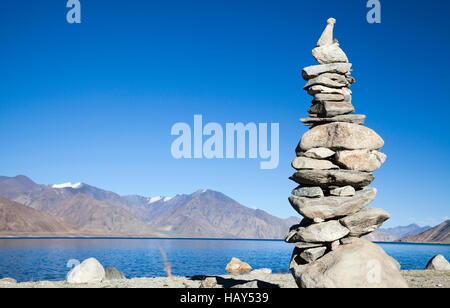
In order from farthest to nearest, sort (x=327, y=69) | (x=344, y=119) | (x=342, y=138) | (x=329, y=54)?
(x=329, y=54) → (x=327, y=69) → (x=344, y=119) → (x=342, y=138)

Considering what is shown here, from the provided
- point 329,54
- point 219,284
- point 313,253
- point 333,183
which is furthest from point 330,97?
point 219,284

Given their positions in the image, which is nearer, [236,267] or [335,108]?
[335,108]

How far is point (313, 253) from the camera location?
15375mm

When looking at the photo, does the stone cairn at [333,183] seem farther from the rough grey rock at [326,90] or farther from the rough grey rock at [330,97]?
the rough grey rock at [326,90]

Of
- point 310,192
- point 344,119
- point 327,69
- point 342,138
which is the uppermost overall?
point 327,69

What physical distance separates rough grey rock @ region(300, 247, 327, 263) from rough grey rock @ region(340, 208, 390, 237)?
1.40 metres

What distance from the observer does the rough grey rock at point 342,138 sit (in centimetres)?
1617

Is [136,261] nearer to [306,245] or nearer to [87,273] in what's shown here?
[87,273]

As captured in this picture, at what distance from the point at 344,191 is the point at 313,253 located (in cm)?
288

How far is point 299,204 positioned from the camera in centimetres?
1634

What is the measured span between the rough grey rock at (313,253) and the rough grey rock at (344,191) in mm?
2319

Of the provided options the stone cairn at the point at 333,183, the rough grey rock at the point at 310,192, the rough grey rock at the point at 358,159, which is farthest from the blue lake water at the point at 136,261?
the rough grey rock at the point at 358,159

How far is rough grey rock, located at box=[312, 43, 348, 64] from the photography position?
18.4 metres
